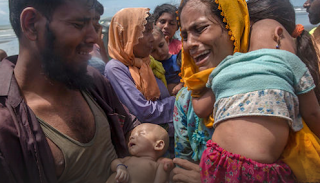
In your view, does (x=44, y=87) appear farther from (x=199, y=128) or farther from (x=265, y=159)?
(x=265, y=159)

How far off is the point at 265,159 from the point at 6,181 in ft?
4.54

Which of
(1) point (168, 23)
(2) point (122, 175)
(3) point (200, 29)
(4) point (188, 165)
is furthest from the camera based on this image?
(1) point (168, 23)

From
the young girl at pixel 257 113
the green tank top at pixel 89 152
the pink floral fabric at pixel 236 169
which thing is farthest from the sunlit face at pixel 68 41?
the pink floral fabric at pixel 236 169

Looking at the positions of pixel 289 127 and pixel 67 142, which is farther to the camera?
pixel 67 142

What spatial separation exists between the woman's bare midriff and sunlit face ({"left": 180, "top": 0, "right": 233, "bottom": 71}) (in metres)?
0.51

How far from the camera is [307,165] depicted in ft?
3.98

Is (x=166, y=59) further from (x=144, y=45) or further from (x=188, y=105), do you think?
(x=188, y=105)

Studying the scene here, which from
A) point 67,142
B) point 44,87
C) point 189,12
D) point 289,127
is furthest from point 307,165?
point 44,87

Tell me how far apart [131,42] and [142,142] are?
142cm

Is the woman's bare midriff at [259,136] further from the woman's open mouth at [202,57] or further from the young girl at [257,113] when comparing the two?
the woman's open mouth at [202,57]

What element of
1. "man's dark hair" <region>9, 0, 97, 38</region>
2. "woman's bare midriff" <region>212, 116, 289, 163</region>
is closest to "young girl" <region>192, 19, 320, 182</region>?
"woman's bare midriff" <region>212, 116, 289, 163</region>

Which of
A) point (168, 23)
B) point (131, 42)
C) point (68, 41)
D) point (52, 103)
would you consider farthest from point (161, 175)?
point (168, 23)

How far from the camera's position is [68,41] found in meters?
1.75

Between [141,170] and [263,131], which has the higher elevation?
[263,131]
